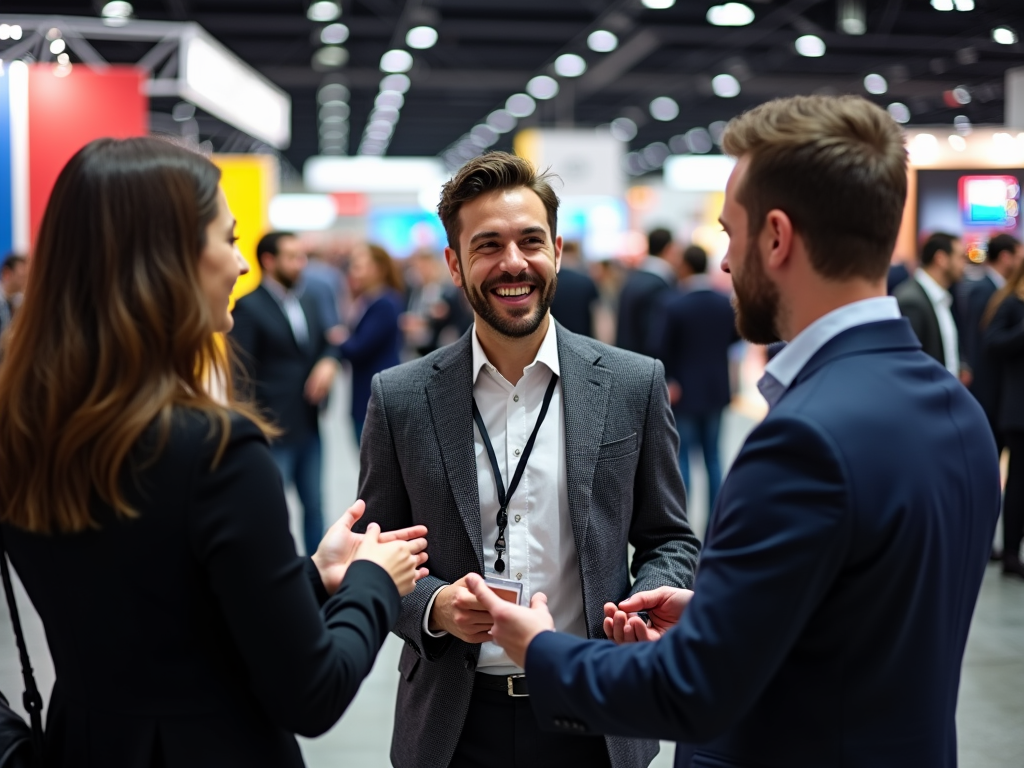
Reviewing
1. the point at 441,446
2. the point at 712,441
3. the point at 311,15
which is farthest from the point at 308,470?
the point at 311,15

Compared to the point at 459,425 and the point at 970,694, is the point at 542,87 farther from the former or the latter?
the point at 459,425

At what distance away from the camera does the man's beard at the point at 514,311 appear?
2.04m

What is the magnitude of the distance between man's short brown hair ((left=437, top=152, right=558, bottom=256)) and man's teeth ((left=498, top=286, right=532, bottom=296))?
0.53ft

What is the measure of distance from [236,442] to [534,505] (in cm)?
82

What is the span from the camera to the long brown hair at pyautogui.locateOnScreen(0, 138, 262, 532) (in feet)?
4.18

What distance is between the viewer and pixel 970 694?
441cm

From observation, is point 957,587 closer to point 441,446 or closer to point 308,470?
point 441,446

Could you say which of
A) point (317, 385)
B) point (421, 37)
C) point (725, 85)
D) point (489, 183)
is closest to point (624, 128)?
point (725, 85)

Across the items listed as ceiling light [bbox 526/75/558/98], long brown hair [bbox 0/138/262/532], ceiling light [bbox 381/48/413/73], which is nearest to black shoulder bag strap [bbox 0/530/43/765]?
long brown hair [bbox 0/138/262/532]

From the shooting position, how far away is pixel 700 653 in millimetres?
1246

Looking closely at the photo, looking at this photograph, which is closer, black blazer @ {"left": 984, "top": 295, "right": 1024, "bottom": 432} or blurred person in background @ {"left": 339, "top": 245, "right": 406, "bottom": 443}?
black blazer @ {"left": 984, "top": 295, "right": 1024, "bottom": 432}

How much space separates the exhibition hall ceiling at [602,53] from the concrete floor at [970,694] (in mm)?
5496

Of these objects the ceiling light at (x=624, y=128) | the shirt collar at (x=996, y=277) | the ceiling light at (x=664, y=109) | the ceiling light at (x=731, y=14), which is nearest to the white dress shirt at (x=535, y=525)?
the shirt collar at (x=996, y=277)

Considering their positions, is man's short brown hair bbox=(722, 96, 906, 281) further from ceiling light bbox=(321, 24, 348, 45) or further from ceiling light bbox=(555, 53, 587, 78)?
ceiling light bbox=(555, 53, 587, 78)
